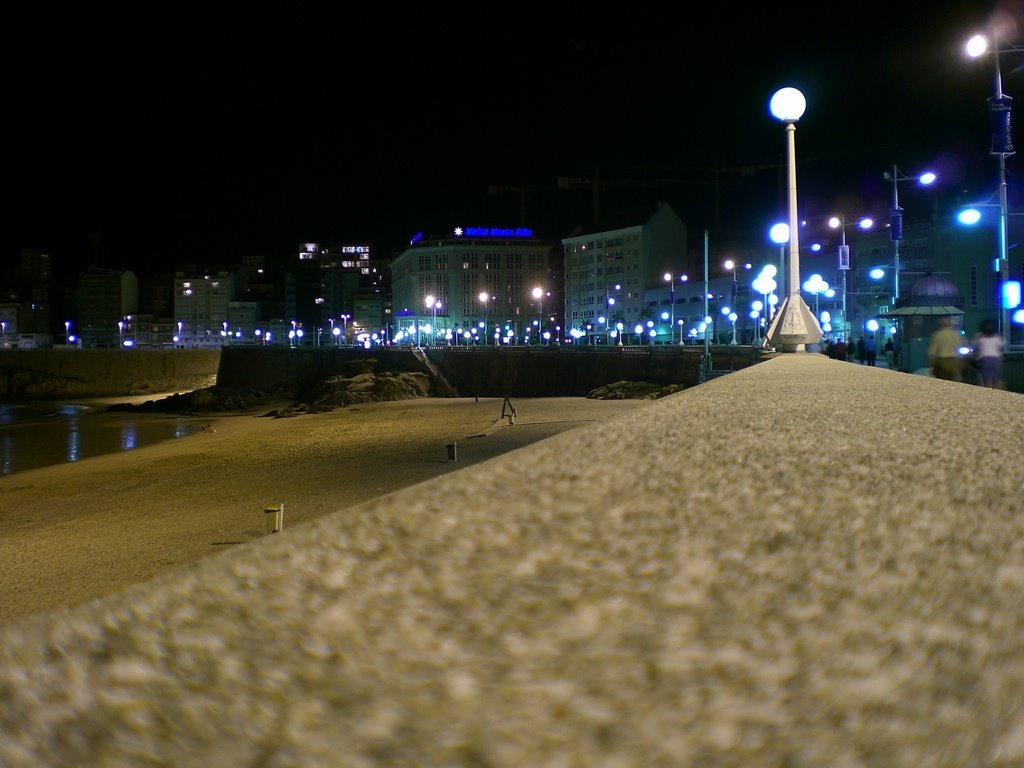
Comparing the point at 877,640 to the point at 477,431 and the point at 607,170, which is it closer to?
the point at 477,431

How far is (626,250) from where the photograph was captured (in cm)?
11238

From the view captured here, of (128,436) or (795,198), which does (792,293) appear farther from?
(128,436)

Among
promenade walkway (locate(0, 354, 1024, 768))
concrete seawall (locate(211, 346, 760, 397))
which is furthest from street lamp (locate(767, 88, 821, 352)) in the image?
concrete seawall (locate(211, 346, 760, 397))

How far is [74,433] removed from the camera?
42.7 metres

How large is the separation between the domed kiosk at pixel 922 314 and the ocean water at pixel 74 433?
2741 cm

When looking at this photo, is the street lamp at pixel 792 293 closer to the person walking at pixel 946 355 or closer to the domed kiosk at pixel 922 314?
the person walking at pixel 946 355

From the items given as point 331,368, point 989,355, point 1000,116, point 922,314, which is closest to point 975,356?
point 989,355

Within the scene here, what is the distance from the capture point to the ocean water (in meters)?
32.4

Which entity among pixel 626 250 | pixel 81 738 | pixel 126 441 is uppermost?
pixel 626 250

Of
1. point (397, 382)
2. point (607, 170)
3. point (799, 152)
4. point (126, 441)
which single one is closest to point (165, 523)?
point (126, 441)

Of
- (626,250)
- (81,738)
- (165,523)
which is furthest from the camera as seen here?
(626,250)

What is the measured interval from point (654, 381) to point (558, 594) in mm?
46436

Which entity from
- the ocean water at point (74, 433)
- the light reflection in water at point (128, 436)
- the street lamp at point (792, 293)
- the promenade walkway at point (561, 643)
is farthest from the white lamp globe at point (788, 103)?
the light reflection in water at point (128, 436)

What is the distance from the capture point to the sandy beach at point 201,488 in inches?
440
